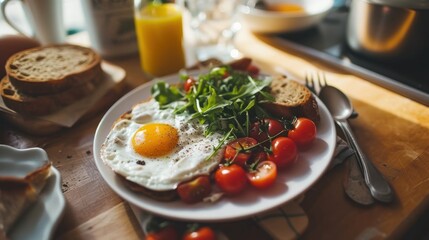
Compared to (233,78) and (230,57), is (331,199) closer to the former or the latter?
(233,78)

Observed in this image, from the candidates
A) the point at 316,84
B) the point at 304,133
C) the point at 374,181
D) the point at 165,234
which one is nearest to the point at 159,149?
the point at 165,234

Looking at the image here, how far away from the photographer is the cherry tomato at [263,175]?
1277mm

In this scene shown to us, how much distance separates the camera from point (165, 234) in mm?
1176

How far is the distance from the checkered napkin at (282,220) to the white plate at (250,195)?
65mm

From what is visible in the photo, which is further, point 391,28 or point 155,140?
point 391,28

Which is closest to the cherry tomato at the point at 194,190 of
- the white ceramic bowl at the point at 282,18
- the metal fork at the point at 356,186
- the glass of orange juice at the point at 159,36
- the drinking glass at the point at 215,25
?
the metal fork at the point at 356,186

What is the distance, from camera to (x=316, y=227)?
4.21 feet

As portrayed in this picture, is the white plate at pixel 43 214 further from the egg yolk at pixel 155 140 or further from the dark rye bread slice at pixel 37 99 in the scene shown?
the dark rye bread slice at pixel 37 99

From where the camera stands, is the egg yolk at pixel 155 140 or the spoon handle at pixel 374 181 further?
the egg yolk at pixel 155 140

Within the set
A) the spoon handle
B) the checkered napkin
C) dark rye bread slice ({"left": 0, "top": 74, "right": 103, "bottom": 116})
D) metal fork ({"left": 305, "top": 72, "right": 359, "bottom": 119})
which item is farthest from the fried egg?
metal fork ({"left": 305, "top": 72, "right": 359, "bottom": 119})

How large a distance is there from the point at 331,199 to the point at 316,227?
0.52ft

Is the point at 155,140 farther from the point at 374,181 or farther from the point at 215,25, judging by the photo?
the point at 215,25

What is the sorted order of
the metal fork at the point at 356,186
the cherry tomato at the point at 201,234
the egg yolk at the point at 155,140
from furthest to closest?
1. the egg yolk at the point at 155,140
2. the metal fork at the point at 356,186
3. the cherry tomato at the point at 201,234

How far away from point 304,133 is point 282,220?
398mm
